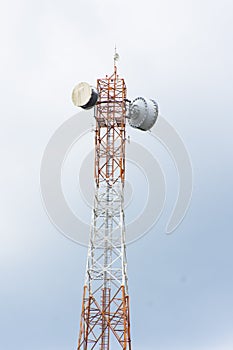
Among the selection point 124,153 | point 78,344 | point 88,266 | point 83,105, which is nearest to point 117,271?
point 88,266

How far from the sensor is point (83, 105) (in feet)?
174

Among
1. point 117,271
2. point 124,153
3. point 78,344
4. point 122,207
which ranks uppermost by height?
point 124,153

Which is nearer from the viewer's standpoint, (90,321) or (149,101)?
(90,321)

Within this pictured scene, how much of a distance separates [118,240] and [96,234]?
5.99ft

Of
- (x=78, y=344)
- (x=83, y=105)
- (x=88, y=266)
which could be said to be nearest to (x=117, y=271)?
(x=88, y=266)

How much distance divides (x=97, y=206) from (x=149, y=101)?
9.60 metres

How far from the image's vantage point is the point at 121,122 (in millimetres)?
56312

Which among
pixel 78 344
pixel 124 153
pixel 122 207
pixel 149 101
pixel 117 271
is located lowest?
pixel 78 344

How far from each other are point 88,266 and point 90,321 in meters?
4.17

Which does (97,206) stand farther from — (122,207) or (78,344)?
(78,344)

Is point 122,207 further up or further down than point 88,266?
further up

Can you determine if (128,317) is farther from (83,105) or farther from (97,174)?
(83,105)

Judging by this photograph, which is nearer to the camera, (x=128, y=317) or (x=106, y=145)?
(x=128, y=317)

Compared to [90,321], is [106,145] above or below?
above
